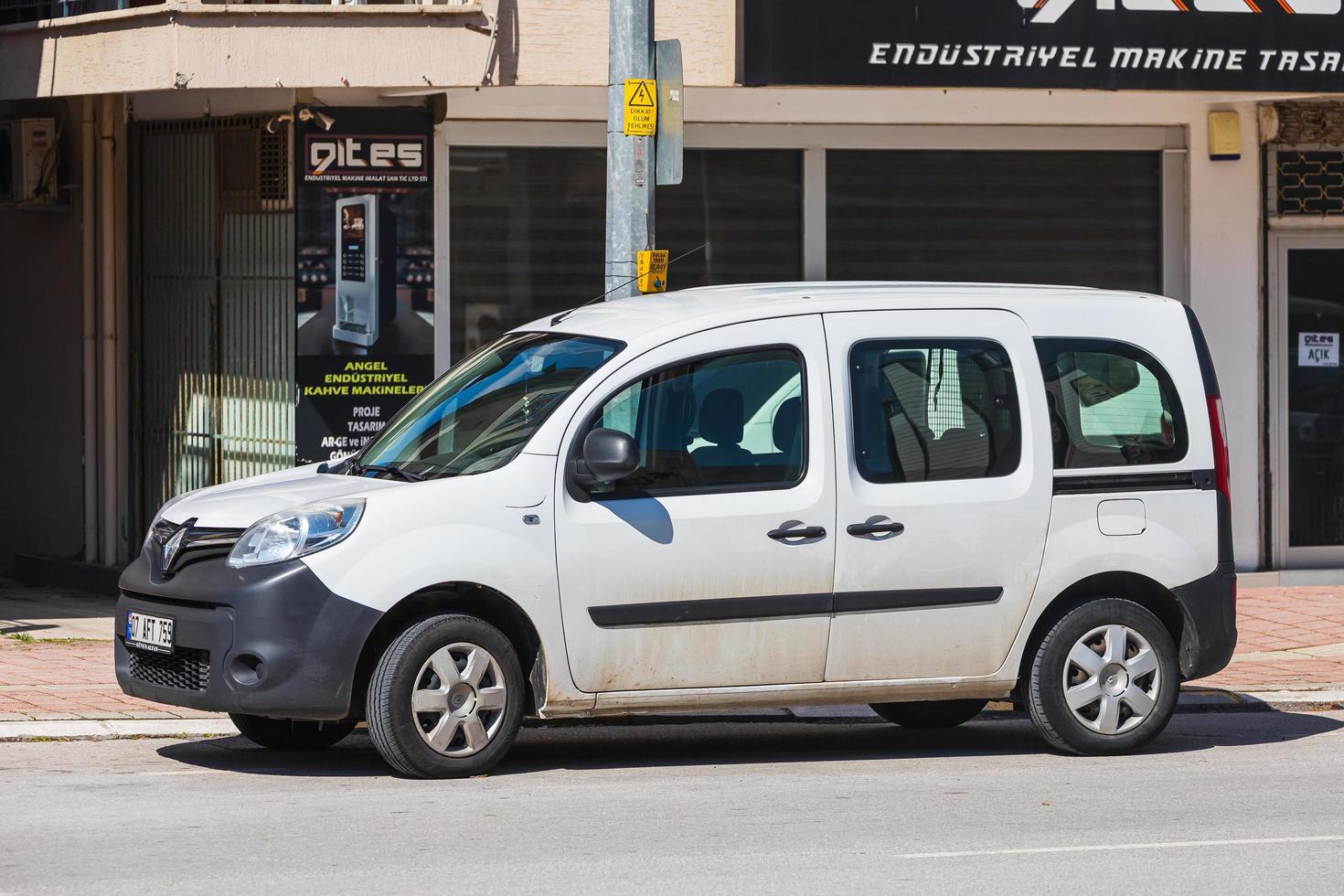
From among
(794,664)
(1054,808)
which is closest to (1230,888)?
(1054,808)

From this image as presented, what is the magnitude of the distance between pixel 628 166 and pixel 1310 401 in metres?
6.49

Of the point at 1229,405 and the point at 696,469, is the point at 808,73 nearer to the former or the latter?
the point at 1229,405

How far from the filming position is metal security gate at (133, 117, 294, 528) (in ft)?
42.8

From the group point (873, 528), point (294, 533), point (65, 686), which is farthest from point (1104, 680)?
point (65, 686)

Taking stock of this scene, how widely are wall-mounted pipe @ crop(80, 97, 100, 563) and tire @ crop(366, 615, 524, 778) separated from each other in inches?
305

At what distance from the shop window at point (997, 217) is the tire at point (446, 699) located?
6704 mm

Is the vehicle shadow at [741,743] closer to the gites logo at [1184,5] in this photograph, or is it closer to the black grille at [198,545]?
the black grille at [198,545]

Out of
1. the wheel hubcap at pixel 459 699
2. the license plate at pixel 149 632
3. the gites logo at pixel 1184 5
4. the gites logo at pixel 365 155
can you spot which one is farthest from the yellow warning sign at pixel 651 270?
the gites logo at pixel 1184 5

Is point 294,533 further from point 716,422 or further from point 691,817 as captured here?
point 691,817

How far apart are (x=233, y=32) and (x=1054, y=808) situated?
743cm

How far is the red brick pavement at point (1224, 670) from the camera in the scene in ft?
30.3

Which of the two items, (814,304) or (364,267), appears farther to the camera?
(364,267)

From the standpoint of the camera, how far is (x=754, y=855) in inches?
249

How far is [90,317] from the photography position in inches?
565
